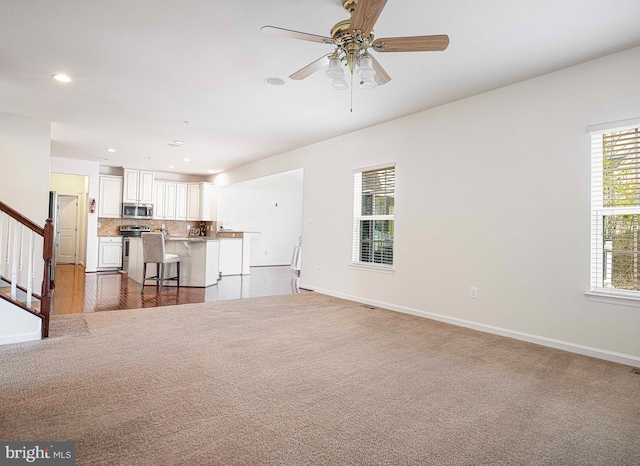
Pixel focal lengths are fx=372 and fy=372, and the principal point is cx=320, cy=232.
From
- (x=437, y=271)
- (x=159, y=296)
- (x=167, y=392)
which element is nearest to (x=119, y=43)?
(x=167, y=392)

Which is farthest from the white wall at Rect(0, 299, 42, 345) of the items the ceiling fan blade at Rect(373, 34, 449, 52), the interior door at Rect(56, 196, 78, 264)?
the interior door at Rect(56, 196, 78, 264)

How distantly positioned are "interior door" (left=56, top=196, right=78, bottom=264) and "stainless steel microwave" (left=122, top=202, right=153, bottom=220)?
168 cm

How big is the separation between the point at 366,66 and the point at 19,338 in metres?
3.83

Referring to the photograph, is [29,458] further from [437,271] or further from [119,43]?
[437,271]

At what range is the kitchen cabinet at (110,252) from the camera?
A: 9.33 meters

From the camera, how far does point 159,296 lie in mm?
5898

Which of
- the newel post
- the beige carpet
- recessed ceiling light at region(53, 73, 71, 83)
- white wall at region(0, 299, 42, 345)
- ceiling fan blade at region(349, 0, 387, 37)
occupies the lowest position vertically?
the beige carpet

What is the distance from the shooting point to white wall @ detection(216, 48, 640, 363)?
135 inches

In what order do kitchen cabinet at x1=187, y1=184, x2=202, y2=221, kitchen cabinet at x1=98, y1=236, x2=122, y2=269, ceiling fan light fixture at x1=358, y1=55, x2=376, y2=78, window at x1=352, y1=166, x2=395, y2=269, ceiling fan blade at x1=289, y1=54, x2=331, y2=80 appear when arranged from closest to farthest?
1. ceiling fan light fixture at x1=358, y1=55, x2=376, y2=78
2. ceiling fan blade at x1=289, y1=54, x2=331, y2=80
3. window at x1=352, y1=166, x2=395, y2=269
4. kitchen cabinet at x1=98, y1=236, x2=122, y2=269
5. kitchen cabinet at x1=187, y1=184, x2=202, y2=221

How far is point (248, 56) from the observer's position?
3.51 m

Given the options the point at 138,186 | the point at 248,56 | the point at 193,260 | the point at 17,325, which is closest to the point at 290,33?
the point at 248,56

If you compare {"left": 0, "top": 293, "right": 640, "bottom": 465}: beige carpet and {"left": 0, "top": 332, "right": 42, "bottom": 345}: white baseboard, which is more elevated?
{"left": 0, "top": 332, "right": 42, "bottom": 345}: white baseboard

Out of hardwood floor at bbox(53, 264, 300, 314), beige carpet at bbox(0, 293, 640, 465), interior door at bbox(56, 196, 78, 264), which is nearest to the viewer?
beige carpet at bbox(0, 293, 640, 465)

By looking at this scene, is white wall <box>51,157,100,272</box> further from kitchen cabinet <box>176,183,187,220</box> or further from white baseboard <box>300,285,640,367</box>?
white baseboard <box>300,285,640,367</box>
